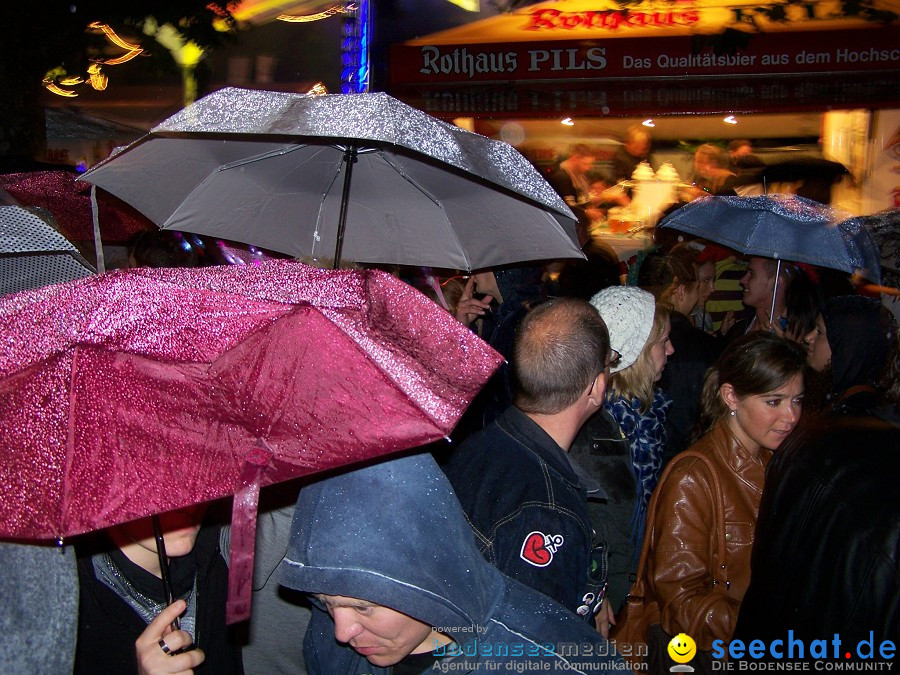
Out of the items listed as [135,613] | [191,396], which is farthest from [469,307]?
[191,396]

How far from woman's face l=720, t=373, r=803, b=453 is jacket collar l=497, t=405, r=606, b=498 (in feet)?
3.36

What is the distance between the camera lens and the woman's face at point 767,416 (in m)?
3.43

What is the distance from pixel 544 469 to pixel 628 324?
1442mm

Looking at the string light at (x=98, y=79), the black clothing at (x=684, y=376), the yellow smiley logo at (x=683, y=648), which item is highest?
the string light at (x=98, y=79)

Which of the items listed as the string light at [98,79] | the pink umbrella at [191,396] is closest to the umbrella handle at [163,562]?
the pink umbrella at [191,396]

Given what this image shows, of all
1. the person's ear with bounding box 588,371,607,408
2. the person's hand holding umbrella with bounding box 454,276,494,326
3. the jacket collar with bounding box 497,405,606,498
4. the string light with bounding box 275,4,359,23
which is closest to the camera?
the jacket collar with bounding box 497,405,606,498

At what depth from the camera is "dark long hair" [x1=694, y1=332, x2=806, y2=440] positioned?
3.48 m

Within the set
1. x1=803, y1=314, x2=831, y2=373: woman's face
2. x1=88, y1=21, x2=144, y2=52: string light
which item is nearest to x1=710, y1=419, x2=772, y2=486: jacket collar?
x1=803, y1=314, x2=831, y2=373: woman's face

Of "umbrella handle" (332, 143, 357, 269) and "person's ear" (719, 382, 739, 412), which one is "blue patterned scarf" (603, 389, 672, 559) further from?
"umbrella handle" (332, 143, 357, 269)

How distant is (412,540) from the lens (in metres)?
1.77

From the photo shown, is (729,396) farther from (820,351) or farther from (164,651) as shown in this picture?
(164,651)

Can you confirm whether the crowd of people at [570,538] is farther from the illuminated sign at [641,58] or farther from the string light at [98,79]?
the string light at [98,79]

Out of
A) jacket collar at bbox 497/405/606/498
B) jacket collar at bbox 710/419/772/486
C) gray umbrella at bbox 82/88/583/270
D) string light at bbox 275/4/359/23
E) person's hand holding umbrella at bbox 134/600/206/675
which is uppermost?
string light at bbox 275/4/359/23

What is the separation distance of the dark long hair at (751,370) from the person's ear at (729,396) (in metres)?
0.02
